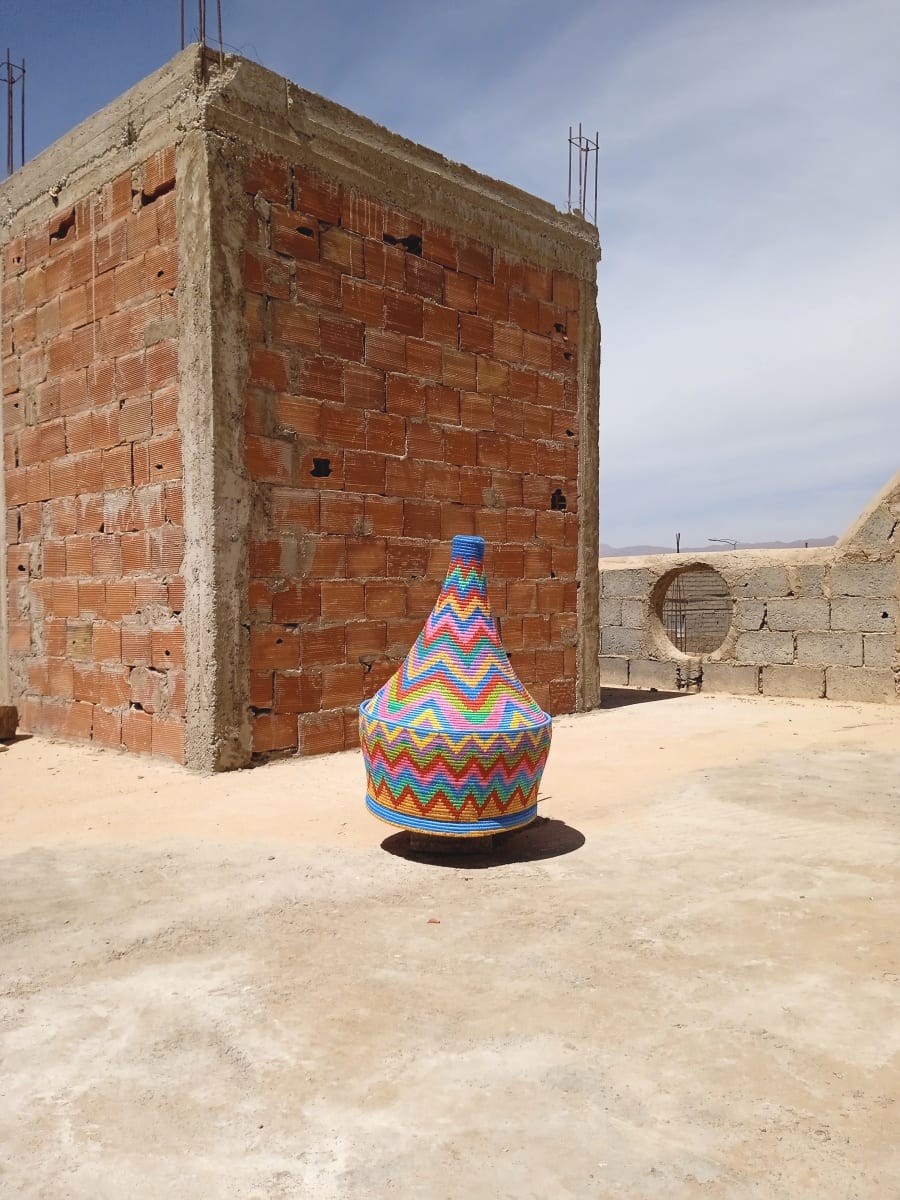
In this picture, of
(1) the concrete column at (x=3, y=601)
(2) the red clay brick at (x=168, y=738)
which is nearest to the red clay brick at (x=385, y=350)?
(2) the red clay brick at (x=168, y=738)

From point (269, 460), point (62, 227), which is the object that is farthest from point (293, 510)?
point (62, 227)

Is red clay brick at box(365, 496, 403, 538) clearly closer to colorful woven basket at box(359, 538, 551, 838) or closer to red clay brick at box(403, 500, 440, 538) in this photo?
red clay brick at box(403, 500, 440, 538)

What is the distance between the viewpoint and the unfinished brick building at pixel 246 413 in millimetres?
7152

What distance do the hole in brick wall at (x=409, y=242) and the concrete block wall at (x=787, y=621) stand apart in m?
6.40

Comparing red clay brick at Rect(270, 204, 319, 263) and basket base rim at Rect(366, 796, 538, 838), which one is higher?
red clay brick at Rect(270, 204, 319, 263)

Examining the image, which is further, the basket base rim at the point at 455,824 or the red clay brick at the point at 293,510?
the red clay brick at the point at 293,510

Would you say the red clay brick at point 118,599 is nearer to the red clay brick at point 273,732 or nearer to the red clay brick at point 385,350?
the red clay brick at point 273,732

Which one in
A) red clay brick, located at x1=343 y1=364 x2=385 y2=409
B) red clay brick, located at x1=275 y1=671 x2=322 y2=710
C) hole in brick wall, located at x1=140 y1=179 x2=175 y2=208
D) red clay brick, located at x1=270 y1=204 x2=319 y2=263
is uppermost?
hole in brick wall, located at x1=140 y1=179 x2=175 y2=208

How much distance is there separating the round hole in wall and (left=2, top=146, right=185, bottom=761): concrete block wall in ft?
36.4

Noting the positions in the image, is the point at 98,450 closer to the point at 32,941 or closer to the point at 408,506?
the point at 408,506

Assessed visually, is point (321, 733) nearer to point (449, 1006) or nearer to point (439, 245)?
point (439, 245)

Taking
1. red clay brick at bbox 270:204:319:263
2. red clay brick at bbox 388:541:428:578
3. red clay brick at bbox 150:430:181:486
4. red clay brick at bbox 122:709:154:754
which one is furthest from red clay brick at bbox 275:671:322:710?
red clay brick at bbox 270:204:319:263

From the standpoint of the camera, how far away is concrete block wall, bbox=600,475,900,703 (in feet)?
38.1

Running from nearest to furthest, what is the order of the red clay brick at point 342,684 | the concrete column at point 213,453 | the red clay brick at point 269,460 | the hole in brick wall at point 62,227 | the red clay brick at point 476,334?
the concrete column at point 213,453 < the red clay brick at point 269,460 < the red clay brick at point 342,684 < the hole in brick wall at point 62,227 < the red clay brick at point 476,334
